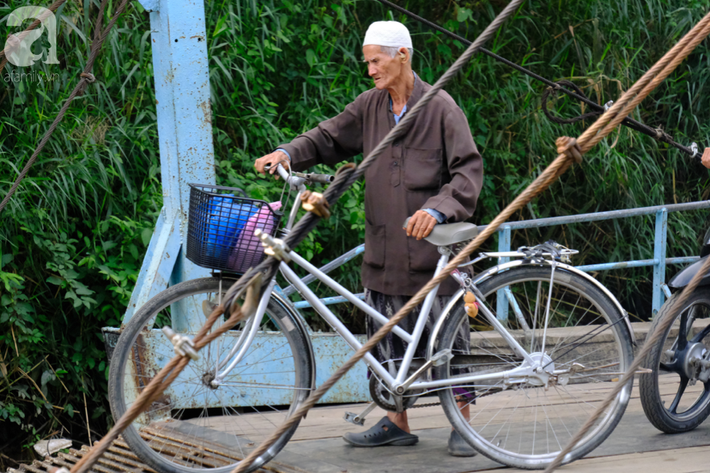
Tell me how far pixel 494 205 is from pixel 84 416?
3.37m

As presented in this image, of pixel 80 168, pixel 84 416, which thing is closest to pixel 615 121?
pixel 80 168

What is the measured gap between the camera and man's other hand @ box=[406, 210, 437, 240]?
2.71 m

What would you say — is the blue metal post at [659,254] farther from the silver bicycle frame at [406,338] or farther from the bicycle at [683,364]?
the silver bicycle frame at [406,338]

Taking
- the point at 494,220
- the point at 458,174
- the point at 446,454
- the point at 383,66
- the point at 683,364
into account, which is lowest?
the point at 446,454

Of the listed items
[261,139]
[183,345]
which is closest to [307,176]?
[183,345]

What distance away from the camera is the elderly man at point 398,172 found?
287cm

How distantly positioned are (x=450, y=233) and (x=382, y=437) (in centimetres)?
98

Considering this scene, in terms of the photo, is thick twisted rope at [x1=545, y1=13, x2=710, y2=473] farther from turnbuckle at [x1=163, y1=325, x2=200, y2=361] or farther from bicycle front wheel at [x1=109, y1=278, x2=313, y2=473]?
bicycle front wheel at [x1=109, y1=278, x2=313, y2=473]

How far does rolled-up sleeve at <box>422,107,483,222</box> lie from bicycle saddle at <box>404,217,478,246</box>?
5 centimetres

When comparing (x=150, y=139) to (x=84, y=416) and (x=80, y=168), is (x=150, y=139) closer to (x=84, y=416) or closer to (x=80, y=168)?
(x=80, y=168)

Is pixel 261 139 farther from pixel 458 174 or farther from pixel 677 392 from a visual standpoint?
pixel 677 392

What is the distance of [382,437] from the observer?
3117mm

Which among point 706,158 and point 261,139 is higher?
point 261,139

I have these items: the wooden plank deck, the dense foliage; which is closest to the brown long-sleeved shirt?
the wooden plank deck
